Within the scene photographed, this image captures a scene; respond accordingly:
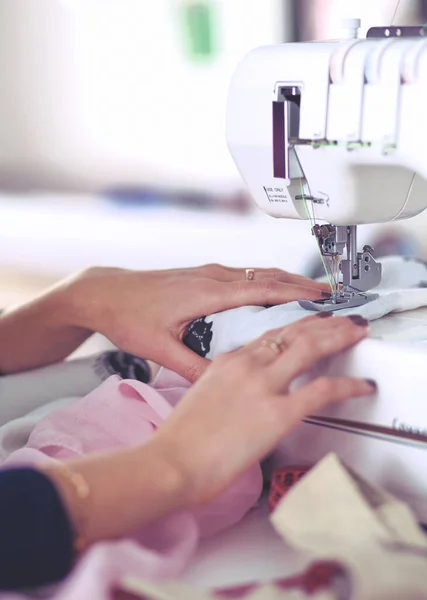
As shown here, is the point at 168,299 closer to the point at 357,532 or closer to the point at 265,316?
the point at 265,316

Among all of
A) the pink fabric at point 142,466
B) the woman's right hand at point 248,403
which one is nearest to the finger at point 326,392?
the woman's right hand at point 248,403

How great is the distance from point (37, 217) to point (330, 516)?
2.90 meters

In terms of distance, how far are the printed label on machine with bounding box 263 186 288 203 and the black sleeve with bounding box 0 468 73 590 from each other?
0.63 meters

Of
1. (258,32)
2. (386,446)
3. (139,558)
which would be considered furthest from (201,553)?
(258,32)

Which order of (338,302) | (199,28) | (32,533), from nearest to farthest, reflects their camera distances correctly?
(32,533) → (338,302) → (199,28)

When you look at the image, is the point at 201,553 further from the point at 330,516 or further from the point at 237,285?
the point at 237,285

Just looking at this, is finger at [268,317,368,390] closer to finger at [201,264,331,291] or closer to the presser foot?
the presser foot

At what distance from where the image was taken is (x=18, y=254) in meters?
3.60

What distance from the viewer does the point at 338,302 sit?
1325 millimetres

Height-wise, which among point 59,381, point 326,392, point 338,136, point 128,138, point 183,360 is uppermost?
point 338,136

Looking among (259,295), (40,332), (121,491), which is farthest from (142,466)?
(40,332)

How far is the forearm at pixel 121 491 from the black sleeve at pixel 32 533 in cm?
1

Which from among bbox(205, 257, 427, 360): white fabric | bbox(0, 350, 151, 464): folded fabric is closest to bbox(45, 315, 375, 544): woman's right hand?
bbox(205, 257, 427, 360): white fabric

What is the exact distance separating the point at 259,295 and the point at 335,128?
0.29 meters
